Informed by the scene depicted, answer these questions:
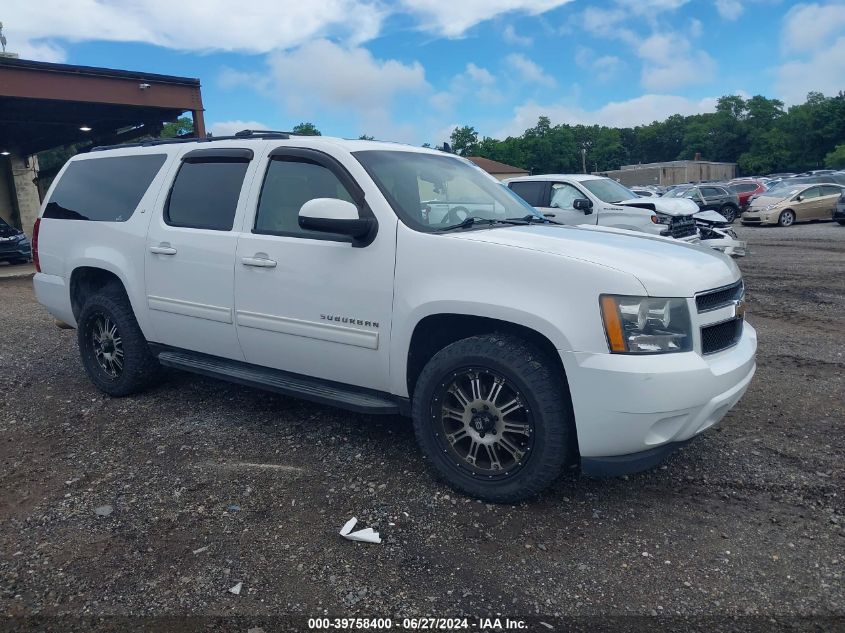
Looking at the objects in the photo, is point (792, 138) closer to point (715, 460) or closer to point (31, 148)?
point (31, 148)

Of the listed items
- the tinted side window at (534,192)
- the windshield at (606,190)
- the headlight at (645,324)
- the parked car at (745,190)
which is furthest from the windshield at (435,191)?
the parked car at (745,190)

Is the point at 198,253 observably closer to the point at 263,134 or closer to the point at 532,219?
the point at 263,134

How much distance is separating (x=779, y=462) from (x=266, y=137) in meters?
3.87

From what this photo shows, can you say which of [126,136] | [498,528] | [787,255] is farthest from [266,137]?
[126,136]

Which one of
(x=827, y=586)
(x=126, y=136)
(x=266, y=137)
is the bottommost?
(x=827, y=586)

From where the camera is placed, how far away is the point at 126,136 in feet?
64.4

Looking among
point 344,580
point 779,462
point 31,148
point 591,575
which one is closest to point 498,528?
point 591,575

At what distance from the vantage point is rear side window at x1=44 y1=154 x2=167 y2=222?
518 cm

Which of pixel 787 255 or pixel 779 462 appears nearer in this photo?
pixel 779 462

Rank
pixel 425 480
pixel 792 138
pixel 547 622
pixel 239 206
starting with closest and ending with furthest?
pixel 547 622 < pixel 425 480 < pixel 239 206 < pixel 792 138

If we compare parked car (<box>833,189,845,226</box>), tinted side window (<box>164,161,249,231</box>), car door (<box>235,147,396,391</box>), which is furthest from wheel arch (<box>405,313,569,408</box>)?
parked car (<box>833,189,845,226</box>)

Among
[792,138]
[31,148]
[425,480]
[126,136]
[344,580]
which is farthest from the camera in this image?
[792,138]

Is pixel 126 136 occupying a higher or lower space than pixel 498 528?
higher

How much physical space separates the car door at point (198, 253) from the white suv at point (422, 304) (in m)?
0.01
